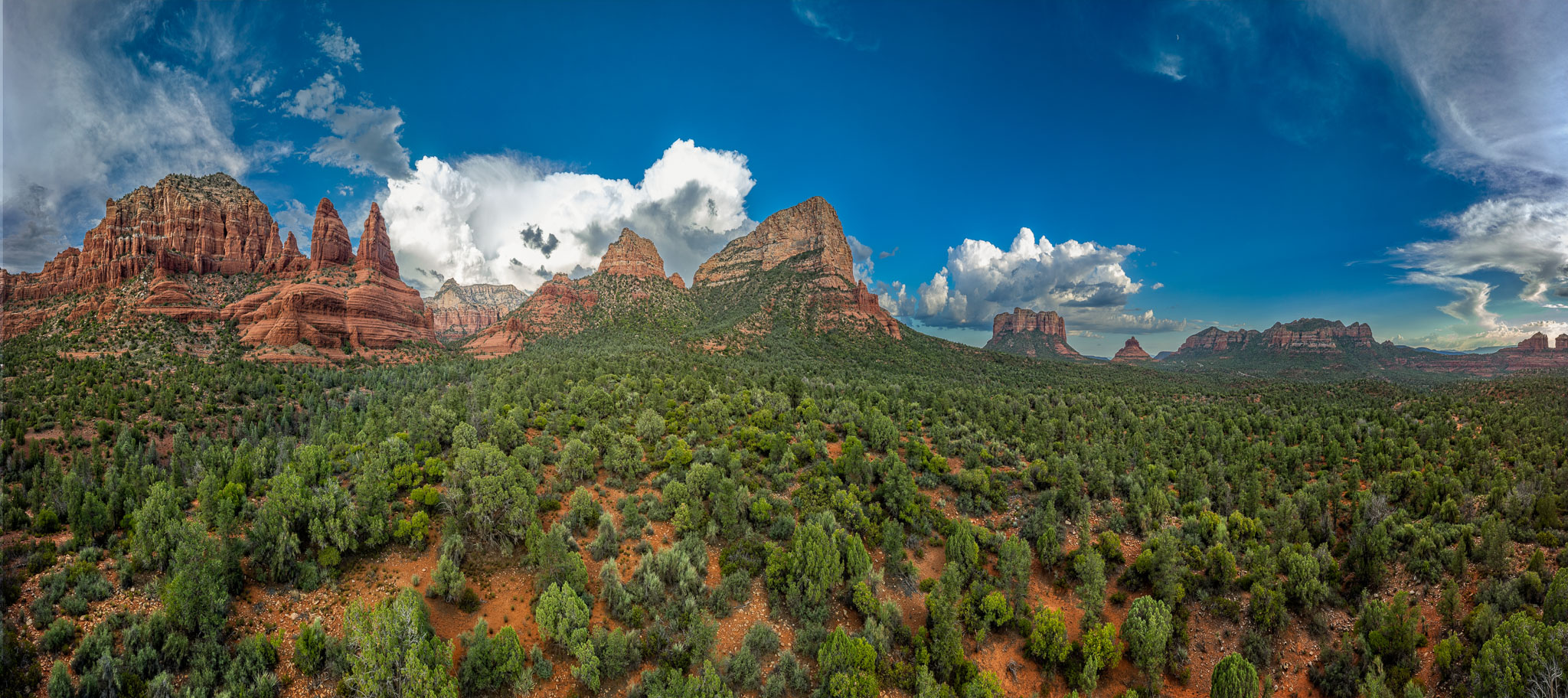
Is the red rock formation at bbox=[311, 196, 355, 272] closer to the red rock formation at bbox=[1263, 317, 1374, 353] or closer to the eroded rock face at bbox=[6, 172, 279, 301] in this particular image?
the eroded rock face at bbox=[6, 172, 279, 301]

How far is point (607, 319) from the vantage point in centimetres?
8769

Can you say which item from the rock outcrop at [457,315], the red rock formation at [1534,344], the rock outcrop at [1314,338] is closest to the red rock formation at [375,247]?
the rock outcrop at [457,315]

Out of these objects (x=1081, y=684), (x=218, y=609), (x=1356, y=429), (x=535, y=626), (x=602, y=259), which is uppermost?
(x=602, y=259)

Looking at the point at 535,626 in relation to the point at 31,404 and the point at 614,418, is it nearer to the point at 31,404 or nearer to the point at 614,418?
the point at 614,418

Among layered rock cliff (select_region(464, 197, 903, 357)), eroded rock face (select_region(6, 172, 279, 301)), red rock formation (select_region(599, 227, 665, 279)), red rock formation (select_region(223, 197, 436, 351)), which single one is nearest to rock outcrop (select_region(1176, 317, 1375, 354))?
layered rock cliff (select_region(464, 197, 903, 357))

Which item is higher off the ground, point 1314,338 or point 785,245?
point 785,245

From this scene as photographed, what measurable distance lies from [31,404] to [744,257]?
111m

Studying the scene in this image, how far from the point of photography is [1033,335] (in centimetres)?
17988

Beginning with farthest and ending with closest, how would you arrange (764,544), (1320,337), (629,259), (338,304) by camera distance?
(1320,337) < (629,259) < (338,304) < (764,544)

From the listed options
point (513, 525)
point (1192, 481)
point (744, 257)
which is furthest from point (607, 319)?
point (1192, 481)

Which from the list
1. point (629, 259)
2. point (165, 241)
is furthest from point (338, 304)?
point (629, 259)

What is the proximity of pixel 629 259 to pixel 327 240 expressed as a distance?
48.3m

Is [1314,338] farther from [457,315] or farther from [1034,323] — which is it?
[457,315]

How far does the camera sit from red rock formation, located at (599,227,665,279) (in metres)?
103
